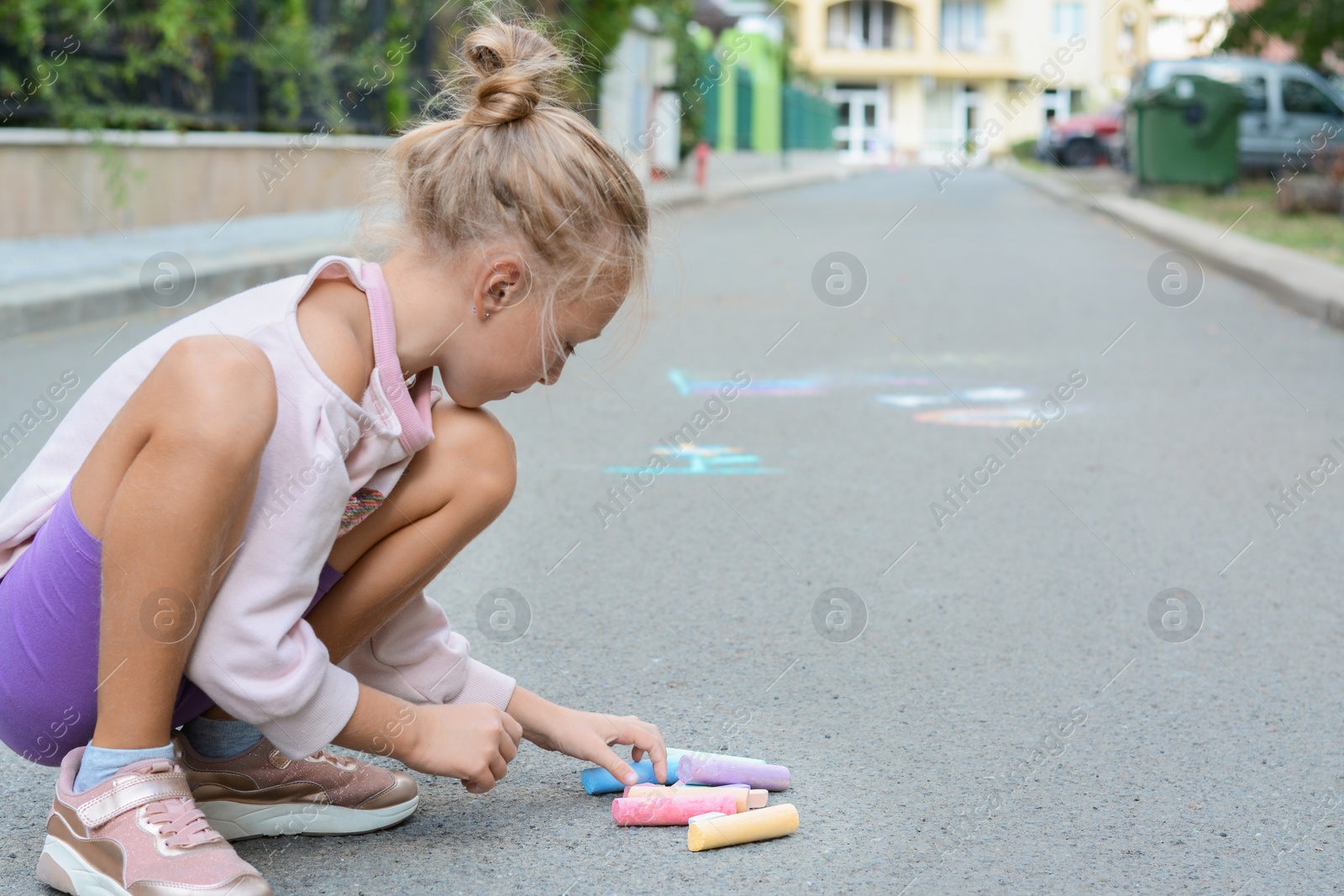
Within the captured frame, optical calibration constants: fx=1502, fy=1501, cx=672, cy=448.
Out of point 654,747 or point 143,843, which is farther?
point 654,747

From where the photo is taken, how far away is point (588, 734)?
2170 mm

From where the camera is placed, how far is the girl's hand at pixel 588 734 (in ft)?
7.09

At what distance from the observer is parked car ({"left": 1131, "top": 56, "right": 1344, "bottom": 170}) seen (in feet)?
72.3

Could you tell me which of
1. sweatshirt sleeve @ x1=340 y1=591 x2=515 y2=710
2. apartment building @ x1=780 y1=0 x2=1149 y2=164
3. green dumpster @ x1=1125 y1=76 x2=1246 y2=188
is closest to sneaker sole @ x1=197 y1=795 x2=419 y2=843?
sweatshirt sleeve @ x1=340 y1=591 x2=515 y2=710

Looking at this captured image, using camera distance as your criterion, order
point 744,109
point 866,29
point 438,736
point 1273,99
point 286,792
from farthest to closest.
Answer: point 866,29 < point 744,109 < point 1273,99 < point 286,792 < point 438,736

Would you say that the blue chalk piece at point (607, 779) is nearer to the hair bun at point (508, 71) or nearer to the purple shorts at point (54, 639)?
the purple shorts at point (54, 639)

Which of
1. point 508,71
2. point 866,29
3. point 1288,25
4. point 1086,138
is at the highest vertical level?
point 866,29

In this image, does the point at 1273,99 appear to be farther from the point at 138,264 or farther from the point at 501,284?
the point at 501,284

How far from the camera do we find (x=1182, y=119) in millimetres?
19219

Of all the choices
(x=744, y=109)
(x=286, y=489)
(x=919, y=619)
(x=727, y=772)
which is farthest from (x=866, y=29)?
(x=286, y=489)

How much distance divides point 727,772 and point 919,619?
1108mm

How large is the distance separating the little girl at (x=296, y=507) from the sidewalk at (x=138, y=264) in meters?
3.11

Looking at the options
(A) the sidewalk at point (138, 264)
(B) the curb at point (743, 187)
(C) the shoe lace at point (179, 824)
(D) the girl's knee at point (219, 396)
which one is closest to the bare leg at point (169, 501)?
(D) the girl's knee at point (219, 396)

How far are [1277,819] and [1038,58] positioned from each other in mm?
67793
